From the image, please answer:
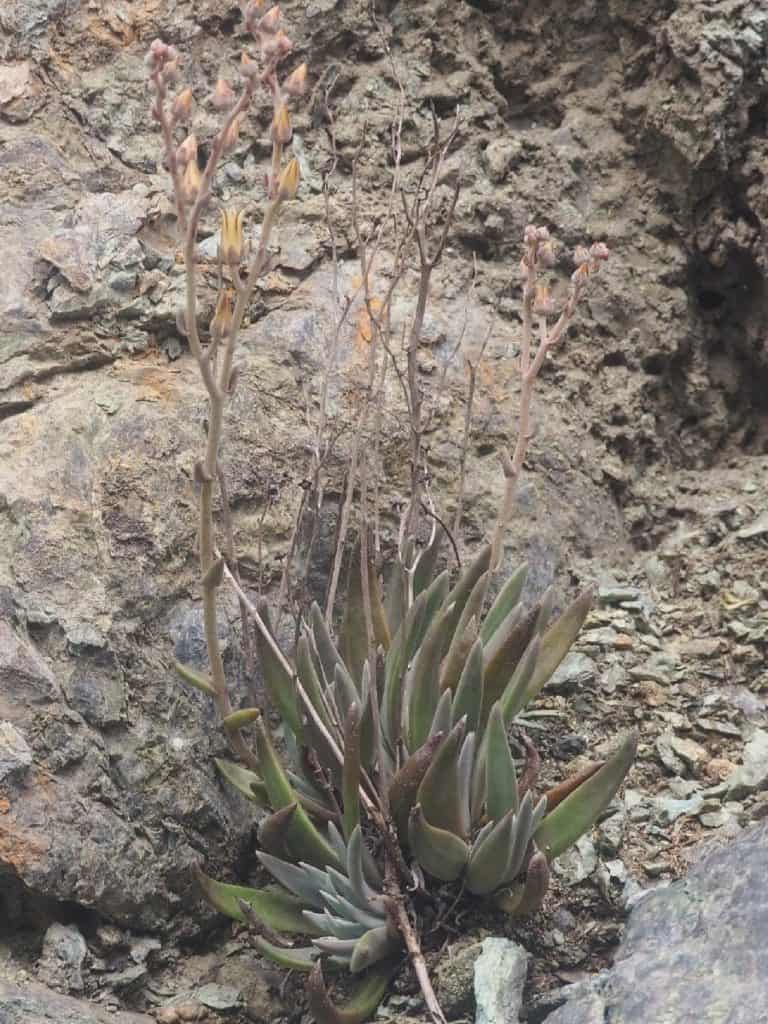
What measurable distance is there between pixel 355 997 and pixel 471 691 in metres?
0.64

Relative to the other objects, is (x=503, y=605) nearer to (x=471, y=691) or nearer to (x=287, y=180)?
(x=471, y=691)

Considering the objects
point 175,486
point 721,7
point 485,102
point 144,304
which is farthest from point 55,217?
point 721,7

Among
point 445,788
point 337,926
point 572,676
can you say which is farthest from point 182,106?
point 572,676

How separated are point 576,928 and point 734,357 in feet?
6.99

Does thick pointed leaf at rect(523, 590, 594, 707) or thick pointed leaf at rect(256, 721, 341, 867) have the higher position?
thick pointed leaf at rect(523, 590, 594, 707)

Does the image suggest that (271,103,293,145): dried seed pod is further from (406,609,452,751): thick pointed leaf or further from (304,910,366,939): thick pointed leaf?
(304,910,366,939): thick pointed leaf

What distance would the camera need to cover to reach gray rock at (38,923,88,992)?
8.23 feet

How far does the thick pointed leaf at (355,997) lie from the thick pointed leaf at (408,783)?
0.27 metres

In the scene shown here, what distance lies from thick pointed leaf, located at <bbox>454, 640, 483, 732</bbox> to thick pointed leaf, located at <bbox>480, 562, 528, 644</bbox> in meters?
0.32

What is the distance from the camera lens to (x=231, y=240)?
2078 mm

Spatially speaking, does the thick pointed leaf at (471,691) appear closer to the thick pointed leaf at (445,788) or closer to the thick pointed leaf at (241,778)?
the thick pointed leaf at (445,788)

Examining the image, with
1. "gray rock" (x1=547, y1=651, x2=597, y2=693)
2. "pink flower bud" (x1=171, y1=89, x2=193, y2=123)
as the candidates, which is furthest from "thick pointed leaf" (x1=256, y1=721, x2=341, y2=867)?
"pink flower bud" (x1=171, y1=89, x2=193, y2=123)

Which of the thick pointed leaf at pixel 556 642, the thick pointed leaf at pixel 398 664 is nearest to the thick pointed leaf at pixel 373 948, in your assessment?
the thick pointed leaf at pixel 398 664

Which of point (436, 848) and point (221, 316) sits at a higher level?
point (221, 316)
